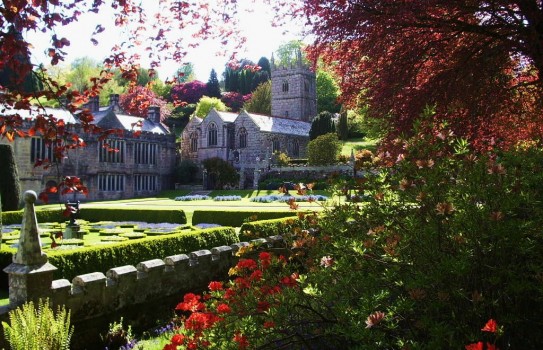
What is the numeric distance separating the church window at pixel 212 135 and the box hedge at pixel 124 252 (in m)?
42.0

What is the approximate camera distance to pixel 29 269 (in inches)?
265

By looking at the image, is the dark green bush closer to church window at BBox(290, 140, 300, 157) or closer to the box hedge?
the box hedge

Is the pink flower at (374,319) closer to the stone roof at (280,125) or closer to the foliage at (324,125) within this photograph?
the foliage at (324,125)

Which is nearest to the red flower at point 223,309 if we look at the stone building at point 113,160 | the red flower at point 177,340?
the red flower at point 177,340

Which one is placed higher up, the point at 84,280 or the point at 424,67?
the point at 424,67

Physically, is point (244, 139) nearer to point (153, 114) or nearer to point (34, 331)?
point (153, 114)

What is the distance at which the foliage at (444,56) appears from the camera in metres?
6.48

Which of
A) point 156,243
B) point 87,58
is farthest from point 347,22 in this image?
point 87,58

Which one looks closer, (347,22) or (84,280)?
(347,22)

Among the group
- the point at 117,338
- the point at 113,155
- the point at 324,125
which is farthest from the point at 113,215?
the point at 324,125

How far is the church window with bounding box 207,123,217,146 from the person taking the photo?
176ft

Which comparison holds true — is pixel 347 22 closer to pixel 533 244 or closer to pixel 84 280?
pixel 533 244

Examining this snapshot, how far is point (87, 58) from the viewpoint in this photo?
89.0 metres

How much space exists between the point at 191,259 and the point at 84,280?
8.38ft
